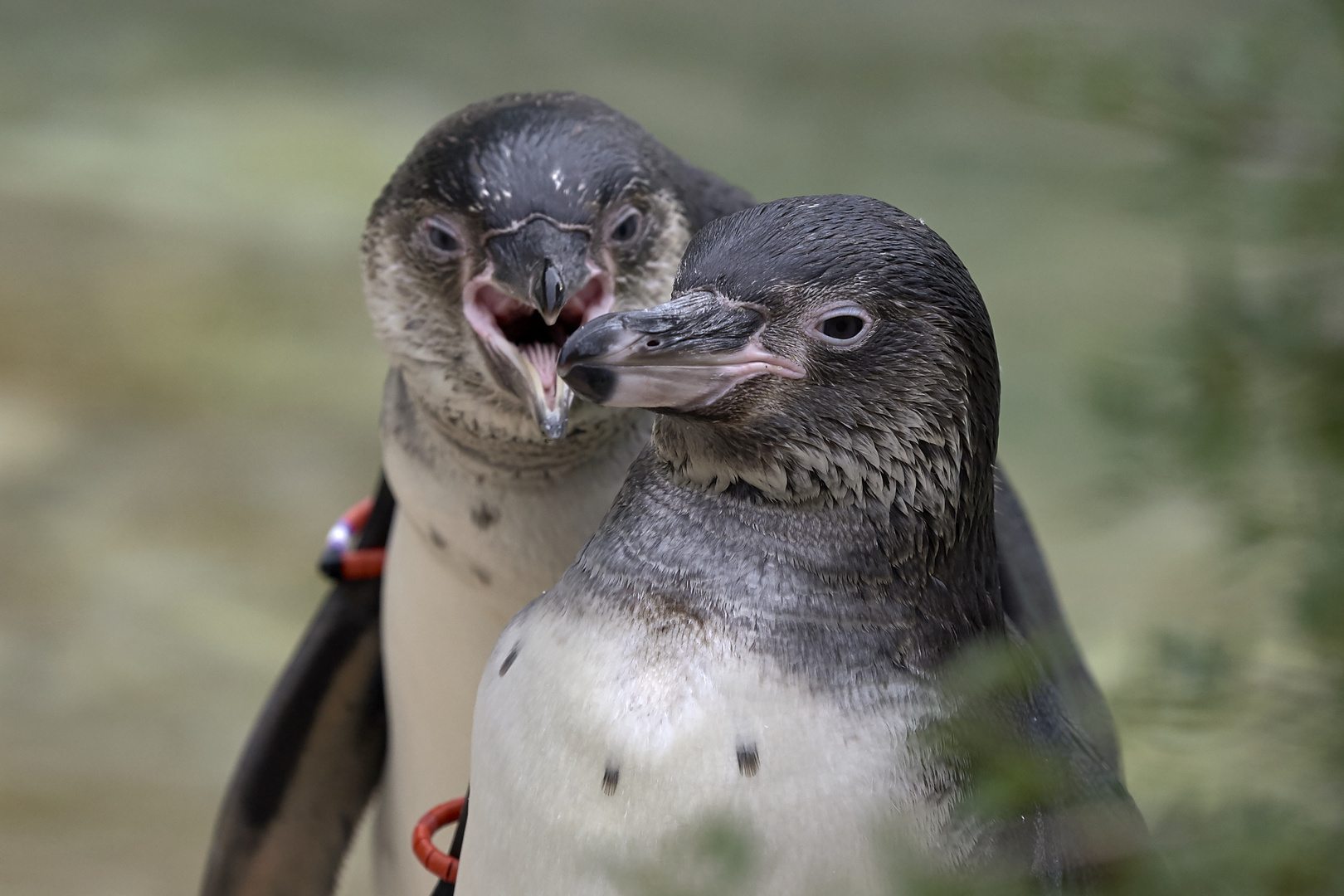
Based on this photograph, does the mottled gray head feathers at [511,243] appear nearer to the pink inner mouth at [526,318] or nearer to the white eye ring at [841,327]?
the pink inner mouth at [526,318]

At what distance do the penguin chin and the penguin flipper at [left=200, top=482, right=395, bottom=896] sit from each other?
433 mm

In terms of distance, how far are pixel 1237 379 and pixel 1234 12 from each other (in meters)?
0.17

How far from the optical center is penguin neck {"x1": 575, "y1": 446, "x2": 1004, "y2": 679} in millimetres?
770

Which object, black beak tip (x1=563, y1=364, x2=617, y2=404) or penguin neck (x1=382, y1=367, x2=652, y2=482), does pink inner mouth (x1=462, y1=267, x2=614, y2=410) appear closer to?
penguin neck (x1=382, y1=367, x2=652, y2=482)

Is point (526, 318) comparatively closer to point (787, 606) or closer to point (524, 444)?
point (524, 444)

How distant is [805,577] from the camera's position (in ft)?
2.57

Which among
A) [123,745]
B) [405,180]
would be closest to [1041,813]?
[405,180]

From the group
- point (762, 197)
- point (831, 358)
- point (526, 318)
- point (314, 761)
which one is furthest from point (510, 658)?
point (762, 197)

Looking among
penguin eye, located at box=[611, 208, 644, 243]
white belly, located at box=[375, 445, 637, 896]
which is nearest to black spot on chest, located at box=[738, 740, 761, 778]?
white belly, located at box=[375, 445, 637, 896]

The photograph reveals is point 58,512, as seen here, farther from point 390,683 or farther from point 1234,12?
point 1234,12

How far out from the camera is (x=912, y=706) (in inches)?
30.0

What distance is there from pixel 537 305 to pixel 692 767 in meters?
0.40

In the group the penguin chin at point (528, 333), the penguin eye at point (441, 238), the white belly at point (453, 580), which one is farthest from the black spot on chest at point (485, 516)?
the penguin eye at point (441, 238)

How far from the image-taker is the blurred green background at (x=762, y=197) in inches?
14.8
